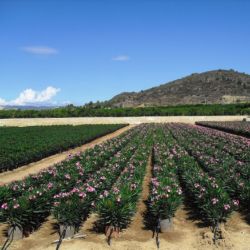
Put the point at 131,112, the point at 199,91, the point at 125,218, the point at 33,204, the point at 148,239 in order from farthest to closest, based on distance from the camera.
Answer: the point at 199,91
the point at 131,112
the point at 33,204
the point at 125,218
the point at 148,239

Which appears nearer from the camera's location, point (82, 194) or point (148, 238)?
point (148, 238)

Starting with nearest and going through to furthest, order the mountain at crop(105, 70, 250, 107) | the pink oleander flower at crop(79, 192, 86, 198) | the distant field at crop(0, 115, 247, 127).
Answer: the pink oleander flower at crop(79, 192, 86, 198)
the distant field at crop(0, 115, 247, 127)
the mountain at crop(105, 70, 250, 107)

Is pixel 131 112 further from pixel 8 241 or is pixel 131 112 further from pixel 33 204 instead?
pixel 8 241

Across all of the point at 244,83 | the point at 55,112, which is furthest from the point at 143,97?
the point at 55,112

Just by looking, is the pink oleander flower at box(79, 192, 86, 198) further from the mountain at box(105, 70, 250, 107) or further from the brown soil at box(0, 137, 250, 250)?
the mountain at box(105, 70, 250, 107)

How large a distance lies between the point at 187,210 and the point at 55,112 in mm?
65358

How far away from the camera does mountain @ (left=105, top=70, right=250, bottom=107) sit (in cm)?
10968

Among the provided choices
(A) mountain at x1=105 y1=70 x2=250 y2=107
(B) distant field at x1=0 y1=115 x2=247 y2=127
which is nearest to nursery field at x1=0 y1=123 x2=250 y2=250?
(B) distant field at x1=0 y1=115 x2=247 y2=127

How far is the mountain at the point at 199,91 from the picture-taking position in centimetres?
10968

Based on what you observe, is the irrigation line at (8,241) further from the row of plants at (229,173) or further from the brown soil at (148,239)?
the row of plants at (229,173)

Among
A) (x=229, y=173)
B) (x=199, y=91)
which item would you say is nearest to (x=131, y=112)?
(x=199, y=91)

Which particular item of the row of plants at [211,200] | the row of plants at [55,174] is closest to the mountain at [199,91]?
the row of plants at [55,174]

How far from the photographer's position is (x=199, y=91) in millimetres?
117250

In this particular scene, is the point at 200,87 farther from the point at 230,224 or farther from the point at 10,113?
the point at 230,224
